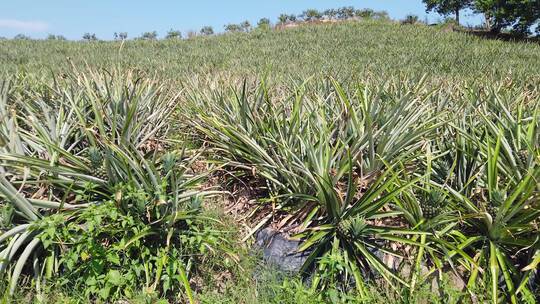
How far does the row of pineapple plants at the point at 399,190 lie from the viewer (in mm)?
2516

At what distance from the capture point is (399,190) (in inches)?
98.6

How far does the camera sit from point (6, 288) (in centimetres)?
236

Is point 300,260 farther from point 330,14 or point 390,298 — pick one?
point 330,14

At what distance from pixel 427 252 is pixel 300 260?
82 cm

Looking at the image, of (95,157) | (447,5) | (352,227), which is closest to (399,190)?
(352,227)

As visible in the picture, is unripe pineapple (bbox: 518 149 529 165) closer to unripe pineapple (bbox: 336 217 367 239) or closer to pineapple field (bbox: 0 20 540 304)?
pineapple field (bbox: 0 20 540 304)

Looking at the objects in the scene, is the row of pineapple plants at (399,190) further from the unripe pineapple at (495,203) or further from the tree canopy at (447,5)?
the tree canopy at (447,5)

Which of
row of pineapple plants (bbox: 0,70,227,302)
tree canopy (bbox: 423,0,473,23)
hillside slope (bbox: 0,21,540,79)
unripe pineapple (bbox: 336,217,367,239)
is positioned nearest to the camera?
row of pineapple plants (bbox: 0,70,227,302)

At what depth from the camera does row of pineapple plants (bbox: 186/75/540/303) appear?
99.0 inches

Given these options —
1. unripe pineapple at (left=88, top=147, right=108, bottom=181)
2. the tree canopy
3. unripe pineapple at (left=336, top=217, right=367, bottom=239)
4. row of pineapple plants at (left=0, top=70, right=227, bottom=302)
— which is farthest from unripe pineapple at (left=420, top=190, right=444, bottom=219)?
the tree canopy

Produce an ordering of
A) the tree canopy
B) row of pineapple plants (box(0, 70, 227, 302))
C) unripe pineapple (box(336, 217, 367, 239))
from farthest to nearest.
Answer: the tree canopy < unripe pineapple (box(336, 217, 367, 239)) < row of pineapple plants (box(0, 70, 227, 302))

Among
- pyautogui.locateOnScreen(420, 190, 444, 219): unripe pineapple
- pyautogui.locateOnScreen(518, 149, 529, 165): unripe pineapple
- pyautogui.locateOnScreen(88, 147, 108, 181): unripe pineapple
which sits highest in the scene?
pyautogui.locateOnScreen(88, 147, 108, 181): unripe pineapple

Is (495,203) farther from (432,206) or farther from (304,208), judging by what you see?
(304,208)

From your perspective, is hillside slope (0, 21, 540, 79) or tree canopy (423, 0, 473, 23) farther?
tree canopy (423, 0, 473, 23)
